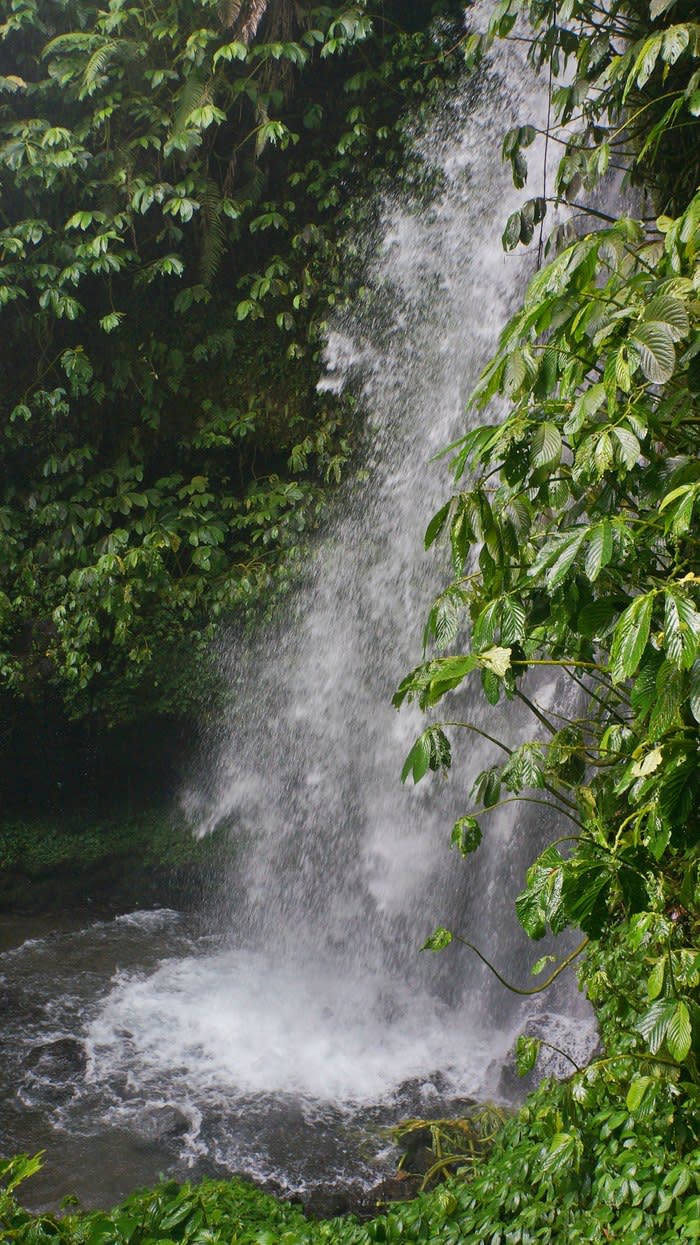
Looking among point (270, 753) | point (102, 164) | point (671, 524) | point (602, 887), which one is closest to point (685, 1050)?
A: point (602, 887)

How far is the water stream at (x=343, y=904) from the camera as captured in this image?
4.59 m

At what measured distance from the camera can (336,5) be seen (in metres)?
6.63

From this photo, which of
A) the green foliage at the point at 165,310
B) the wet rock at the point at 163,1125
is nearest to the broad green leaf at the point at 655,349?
the wet rock at the point at 163,1125

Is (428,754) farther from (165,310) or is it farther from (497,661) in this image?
(165,310)

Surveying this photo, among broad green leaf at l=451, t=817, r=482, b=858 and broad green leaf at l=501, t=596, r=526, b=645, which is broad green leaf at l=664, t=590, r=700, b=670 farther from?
broad green leaf at l=451, t=817, r=482, b=858

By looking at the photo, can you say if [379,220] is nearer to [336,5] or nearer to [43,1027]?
[336,5]

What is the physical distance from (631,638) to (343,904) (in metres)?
5.07

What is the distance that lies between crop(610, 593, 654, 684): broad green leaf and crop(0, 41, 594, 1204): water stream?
3.19 m

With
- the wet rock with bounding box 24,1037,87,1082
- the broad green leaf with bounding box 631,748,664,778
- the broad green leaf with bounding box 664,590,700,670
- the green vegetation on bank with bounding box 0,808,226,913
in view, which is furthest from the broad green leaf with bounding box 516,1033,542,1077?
the green vegetation on bank with bounding box 0,808,226,913

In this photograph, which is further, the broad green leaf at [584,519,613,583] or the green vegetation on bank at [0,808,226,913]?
the green vegetation on bank at [0,808,226,913]

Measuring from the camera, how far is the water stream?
459 centimetres

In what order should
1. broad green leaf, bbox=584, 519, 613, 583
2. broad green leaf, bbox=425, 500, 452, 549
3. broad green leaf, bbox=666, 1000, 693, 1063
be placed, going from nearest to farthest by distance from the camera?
broad green leaf, bbox=584, 519, 613, 583 < broad green leaf, bbox=666, 1000, 693, 1063 < broad green leaf, bbox=425, 500, 452, 549

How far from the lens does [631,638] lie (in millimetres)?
1722

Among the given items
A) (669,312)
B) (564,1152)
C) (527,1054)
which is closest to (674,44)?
(669,312)
